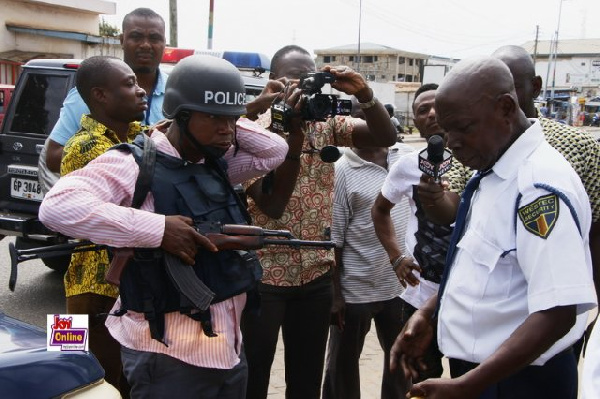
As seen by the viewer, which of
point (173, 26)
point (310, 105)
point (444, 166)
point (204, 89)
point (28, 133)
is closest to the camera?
point (204, 89)

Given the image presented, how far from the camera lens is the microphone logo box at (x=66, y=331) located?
214 centimetres

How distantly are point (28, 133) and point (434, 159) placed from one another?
4.75 meters

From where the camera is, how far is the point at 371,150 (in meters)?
3.88

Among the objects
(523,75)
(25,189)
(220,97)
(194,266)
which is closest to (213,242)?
(194,266)

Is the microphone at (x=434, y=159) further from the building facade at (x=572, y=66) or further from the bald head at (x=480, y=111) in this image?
the building facade at (x=572, y=66)

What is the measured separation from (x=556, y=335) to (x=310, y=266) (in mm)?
1520

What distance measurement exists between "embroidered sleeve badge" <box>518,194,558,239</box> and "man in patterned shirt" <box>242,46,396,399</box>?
4.28ft

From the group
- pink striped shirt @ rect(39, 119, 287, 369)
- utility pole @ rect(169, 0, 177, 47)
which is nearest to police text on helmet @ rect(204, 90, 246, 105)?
pink striped shirt @ rect(39, 119, 287, 369)

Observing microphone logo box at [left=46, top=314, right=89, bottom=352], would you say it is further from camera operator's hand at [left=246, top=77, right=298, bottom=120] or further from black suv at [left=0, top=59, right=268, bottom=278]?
black suv at [left=0, top=59, right=268, bottom=278]

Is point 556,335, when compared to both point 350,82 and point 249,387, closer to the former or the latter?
point 350,82

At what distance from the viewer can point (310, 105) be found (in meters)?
2.86

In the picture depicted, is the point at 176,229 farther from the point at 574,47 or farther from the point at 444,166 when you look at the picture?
the point at 574,47

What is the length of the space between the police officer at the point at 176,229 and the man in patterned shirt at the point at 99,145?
548 millimetres

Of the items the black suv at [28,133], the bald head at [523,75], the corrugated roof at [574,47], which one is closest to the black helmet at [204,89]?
the bald head at [523,75]
